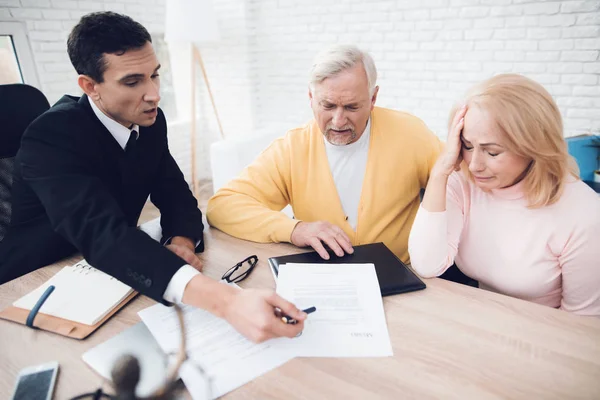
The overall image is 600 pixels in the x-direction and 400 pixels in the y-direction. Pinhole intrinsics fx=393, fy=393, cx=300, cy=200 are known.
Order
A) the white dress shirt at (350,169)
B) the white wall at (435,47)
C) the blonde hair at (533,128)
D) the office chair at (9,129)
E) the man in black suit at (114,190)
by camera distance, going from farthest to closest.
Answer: the white wall at (435,47)
the white dress shirt at (350,169)
the office chair at (9,129)
the blonde hair at (533,128)
the man in black suit at (114,190)

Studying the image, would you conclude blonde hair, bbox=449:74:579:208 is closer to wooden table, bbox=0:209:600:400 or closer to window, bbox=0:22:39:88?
wooden table, bbox=0:209:600:400

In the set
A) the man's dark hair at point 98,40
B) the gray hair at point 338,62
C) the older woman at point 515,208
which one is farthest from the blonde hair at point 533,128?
the man's dark hair at point 98,40

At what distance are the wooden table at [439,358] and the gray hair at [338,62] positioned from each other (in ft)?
2.70

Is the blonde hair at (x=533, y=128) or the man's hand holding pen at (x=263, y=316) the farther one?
the blonde hair at (x=533, y=128)

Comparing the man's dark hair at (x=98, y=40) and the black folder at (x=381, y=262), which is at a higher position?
the man's dark hair at (x=98, y=40)

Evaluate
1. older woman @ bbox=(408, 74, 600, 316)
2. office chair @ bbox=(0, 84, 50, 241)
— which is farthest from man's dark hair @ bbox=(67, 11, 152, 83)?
older woman @ bbox=(408, 74, 600, 316)

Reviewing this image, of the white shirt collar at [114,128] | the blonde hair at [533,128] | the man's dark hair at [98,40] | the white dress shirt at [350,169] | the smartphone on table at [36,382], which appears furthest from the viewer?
the white dress shirt at [350,169]

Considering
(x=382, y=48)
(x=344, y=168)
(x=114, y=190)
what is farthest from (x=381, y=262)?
(x=382, y=48)

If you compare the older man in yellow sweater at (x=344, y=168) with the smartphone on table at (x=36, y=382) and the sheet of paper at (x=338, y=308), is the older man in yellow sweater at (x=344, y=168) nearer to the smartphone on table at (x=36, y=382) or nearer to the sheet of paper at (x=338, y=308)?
the sheet of paper at (x=338, y=308)

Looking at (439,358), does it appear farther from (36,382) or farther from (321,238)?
(36,382)

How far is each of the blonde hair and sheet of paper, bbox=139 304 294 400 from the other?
78 cm

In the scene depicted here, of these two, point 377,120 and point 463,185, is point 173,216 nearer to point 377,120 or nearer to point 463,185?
point 377,120

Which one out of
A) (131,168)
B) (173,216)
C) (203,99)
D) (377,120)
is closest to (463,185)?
(377,120)

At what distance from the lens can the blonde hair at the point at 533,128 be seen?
A: 1.00m
